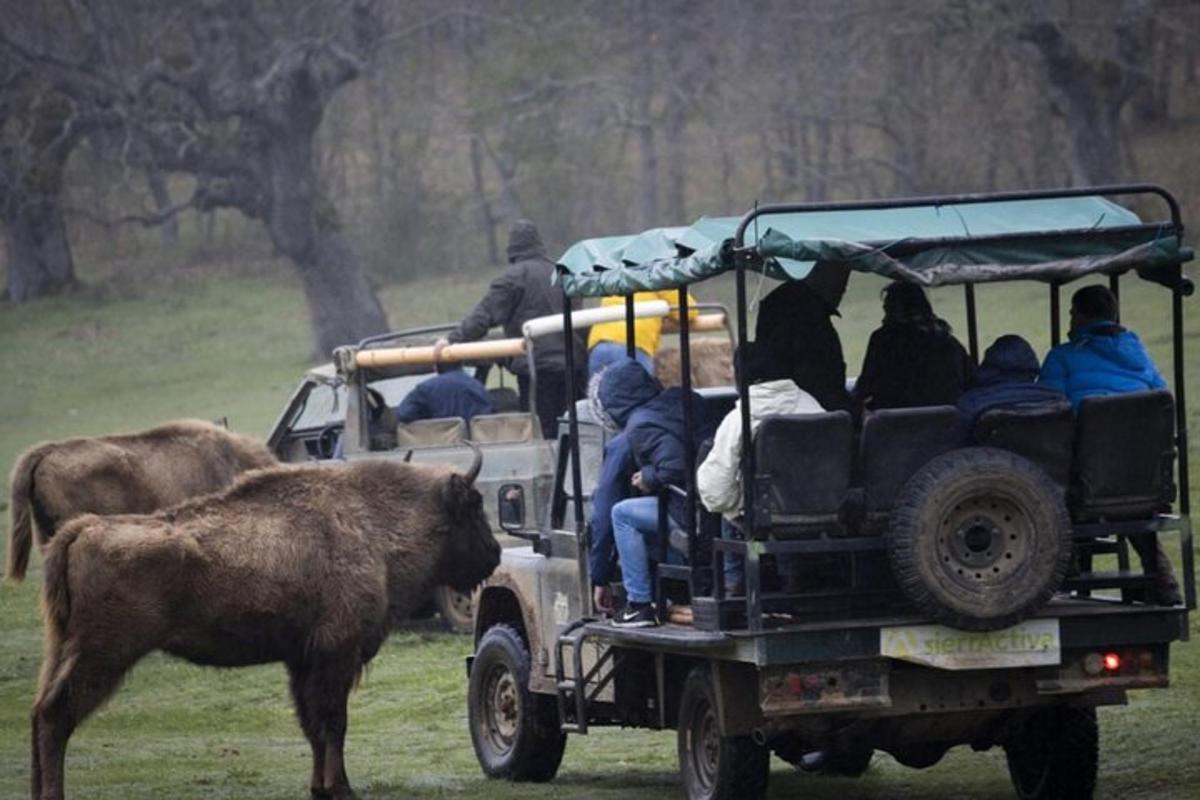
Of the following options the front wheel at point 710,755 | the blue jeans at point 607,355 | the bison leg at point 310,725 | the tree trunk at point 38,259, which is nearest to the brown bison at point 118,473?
the blue jeans at point 607,355

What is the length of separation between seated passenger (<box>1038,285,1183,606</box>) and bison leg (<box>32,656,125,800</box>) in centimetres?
441

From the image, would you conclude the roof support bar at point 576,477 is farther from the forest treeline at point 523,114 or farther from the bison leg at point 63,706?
the forest treeline at point 523,114

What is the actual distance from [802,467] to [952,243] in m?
1.04

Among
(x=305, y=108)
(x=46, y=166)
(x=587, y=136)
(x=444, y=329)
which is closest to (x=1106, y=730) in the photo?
(x=444, y=329)

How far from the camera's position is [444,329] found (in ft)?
62.3

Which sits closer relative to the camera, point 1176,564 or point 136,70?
point 1176,564

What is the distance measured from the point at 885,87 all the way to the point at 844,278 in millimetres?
30217

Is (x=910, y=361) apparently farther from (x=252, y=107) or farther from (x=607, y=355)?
(x=252, y=107)

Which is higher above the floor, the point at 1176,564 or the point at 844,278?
the point at 844,278

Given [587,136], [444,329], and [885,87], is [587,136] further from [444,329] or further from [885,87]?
[444,329]

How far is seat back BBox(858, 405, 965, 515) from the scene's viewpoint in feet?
30.5

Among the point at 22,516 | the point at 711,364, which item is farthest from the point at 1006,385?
the point at 22,516

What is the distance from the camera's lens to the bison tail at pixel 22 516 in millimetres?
15953

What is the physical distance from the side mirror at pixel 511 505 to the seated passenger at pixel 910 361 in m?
1.83
